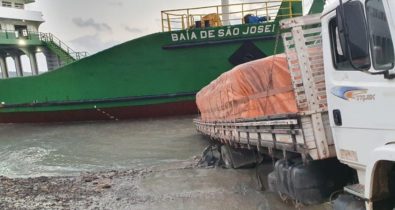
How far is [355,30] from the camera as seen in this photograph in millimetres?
2887

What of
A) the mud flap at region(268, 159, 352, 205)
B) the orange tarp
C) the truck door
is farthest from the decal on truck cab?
the orange tarp

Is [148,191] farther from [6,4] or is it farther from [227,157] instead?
[6,4]

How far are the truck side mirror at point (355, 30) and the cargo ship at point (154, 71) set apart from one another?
45.5 feet

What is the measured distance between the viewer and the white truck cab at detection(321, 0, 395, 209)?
2.81 meters

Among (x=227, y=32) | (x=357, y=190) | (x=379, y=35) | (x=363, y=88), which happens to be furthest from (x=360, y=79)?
(x=227, y=32)

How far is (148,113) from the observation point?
18.8 metres

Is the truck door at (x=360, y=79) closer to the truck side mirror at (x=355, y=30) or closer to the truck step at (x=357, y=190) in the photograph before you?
the truck side mirror at (x=355, y=30)

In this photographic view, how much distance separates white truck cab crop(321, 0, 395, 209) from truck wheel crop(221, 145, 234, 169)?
4.49 metres

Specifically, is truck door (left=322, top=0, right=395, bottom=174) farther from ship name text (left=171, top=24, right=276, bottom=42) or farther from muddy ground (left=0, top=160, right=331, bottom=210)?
ship name text (left=171, top=24, right=276, bottom=42)

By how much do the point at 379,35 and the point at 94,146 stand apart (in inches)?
478

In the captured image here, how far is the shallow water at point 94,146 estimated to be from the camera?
10.9 meters

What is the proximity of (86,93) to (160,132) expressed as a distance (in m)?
5.67

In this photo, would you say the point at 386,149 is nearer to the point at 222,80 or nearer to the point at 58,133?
the point at 222,80

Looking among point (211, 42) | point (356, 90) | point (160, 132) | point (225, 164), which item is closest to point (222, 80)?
A: point (225, 164)
